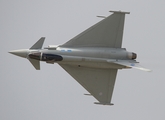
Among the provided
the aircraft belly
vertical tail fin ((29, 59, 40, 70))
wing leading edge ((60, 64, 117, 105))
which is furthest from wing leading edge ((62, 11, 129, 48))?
vertical tail fin ((29, 59, 40, 70))

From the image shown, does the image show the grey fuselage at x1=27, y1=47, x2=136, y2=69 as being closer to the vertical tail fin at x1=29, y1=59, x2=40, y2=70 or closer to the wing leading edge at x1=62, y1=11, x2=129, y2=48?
the wing leading edge at x1=62, y1=11, x2=129, y2=48

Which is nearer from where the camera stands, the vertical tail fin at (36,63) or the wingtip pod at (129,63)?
the wingtip pod at (129,63)

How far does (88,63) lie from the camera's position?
1122 inches

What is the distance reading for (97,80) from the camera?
30094 millimetres

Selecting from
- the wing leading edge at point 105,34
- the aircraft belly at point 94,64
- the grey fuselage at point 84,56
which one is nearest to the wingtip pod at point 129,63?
the grey fuselage at point 84,56

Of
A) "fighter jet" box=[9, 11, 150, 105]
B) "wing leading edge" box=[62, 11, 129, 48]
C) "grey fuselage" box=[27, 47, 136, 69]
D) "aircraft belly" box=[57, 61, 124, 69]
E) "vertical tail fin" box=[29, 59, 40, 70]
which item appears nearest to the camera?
"grey fuselage" box=[27, 47, 136, 69]

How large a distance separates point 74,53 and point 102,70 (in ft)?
8.01

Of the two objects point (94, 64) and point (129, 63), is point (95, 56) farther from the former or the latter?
point (129, 63)

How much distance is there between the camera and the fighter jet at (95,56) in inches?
1112

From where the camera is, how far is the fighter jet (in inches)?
1112

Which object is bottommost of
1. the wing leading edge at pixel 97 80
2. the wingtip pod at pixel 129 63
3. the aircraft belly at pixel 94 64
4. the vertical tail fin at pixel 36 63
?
the wing leading edge at pixel 97 80

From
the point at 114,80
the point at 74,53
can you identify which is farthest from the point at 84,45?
the point at 114,80

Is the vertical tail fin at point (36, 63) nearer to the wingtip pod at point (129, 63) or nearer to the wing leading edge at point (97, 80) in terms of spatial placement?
the wing leading edge at point (97, 80)

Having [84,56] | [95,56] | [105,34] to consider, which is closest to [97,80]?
[95,56]
